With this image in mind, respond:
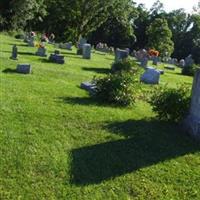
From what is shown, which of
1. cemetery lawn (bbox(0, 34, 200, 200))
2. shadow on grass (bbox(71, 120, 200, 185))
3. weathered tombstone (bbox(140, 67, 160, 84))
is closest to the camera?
cemetery lawn (bbox(0, 34, 200, 200))

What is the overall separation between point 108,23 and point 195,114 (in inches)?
2435

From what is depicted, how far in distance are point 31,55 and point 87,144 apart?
1463 cm

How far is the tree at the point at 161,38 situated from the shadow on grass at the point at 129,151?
1491 inches

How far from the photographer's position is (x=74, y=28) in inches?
2167

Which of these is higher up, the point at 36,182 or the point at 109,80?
the point at 109,80

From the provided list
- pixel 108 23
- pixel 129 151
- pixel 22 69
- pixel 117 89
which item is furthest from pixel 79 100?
pixel 108 23

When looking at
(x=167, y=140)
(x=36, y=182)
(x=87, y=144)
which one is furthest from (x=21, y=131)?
(x=167, y=140)

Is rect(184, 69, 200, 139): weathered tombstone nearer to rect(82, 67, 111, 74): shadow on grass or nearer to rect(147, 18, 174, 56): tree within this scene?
rect(82, 67, 111, 74): shadow on grass

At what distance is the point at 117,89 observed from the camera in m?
12.7

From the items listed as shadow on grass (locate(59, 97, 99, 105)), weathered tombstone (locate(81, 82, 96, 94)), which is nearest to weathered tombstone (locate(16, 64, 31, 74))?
weathered tombstone (locate(81, 82, 96, 94))

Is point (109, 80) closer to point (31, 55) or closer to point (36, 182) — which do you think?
point (36, 182)

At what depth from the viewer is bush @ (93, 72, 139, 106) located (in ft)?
41.8

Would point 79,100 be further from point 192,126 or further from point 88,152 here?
point 88,152

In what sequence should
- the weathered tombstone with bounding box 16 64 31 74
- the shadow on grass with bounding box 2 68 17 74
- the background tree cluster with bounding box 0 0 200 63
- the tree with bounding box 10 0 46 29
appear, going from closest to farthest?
the shadow on grass with bounding box 2 68 17 74 < the weathered tombstone with bounding box 16 64 31 74 < the tree with bounding box 10 0 46 29 < the background tree cluster with bounding box 0 0 200 63
